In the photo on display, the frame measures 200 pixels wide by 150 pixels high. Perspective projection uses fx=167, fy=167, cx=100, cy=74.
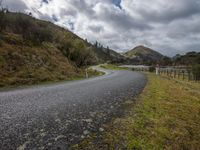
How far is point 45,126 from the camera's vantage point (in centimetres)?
350

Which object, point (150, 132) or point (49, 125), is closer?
point (150, 132)

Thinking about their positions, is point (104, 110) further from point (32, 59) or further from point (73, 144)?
point (32, 59)

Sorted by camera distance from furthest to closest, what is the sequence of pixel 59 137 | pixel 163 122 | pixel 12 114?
pixel 12 114 → pixel 163 122 → pixel 59 137

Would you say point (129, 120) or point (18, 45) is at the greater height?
point (18, 45)

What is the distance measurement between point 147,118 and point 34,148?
2.72 m

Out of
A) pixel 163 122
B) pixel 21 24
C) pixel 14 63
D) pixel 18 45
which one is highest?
pixel 21 24

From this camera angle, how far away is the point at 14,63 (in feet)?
51.2

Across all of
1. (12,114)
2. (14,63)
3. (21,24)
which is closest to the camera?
(12,114)

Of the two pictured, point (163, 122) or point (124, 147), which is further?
point (163, 122)

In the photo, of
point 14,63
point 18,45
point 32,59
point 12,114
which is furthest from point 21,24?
point 12,114

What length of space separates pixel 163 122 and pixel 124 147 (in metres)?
1.64

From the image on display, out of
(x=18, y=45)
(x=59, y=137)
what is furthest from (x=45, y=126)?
(x=18, y=45)

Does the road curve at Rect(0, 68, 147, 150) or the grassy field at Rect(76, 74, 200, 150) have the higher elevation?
the road curve at Rect(0, 68, 147, 150)

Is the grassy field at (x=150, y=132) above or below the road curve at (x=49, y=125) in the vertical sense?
below
